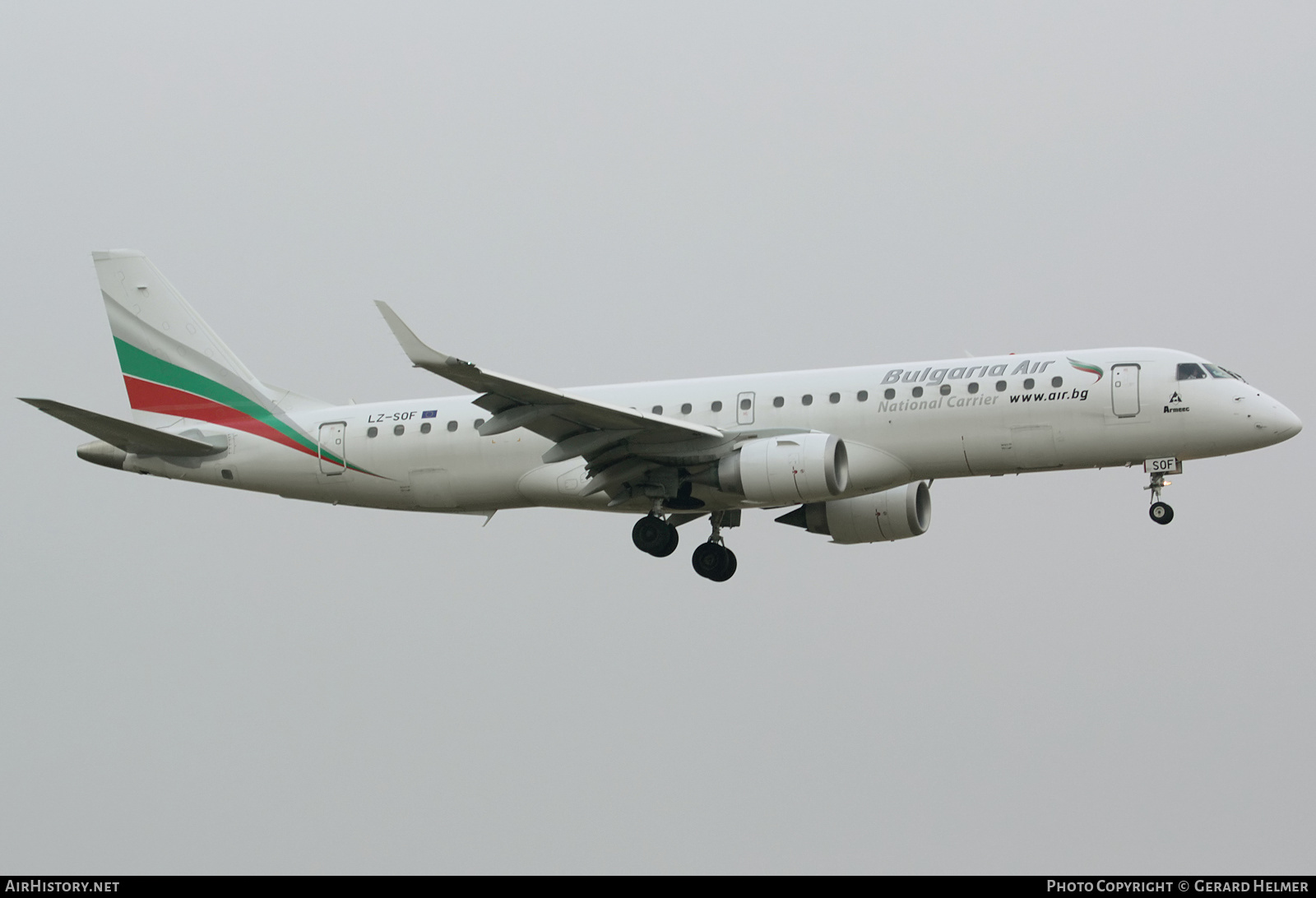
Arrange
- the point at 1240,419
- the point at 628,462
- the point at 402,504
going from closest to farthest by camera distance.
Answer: the point at 1240,419 → the point at 628,462 → the point at 402,504

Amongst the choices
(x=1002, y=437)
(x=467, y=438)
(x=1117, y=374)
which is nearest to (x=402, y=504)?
(x=467, y=438)

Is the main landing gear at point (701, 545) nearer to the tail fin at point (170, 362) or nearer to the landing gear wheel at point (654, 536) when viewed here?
the landing gear wheel at point (654, 536)

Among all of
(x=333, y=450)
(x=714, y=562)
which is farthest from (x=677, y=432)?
(x=333, y=450)

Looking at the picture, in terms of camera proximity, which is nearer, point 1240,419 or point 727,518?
point 1240,419

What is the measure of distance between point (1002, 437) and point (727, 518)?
7.41 m

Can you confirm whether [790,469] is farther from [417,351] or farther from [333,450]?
[333,450]

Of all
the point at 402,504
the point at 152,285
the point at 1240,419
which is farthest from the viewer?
the point at 152,285

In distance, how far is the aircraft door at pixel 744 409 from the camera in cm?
3359

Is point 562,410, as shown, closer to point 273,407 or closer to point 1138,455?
point 273,407

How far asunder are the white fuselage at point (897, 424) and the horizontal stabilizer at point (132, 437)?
1.99m

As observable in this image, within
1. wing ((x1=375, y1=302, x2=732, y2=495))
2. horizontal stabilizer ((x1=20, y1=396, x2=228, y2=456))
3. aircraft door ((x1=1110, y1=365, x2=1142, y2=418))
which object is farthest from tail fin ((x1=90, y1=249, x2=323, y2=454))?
aircraft door ((x1=1110, y1=365, x2=1142, y2=418))

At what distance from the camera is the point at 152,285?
38938 millimetres

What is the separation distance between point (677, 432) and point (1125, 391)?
28.7ft

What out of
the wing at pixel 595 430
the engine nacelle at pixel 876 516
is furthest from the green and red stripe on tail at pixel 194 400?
the engine nacelle at pixel 876 516
